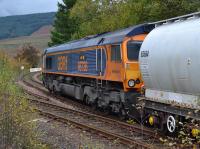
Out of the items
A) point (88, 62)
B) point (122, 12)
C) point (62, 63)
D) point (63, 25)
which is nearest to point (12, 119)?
point (88, 62)

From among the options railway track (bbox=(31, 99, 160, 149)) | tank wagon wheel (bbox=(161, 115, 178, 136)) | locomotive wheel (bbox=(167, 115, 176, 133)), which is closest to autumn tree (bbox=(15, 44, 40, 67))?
railway track (bbox=(31, 99, 160, 149))

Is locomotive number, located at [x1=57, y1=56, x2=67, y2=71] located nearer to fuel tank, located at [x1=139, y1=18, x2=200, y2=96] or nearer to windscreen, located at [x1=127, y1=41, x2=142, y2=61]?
windscreen, located at [x1=127, y1=41, x2=142, y2=61]

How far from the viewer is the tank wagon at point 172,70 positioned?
36.8ft

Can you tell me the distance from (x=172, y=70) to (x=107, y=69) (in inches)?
252

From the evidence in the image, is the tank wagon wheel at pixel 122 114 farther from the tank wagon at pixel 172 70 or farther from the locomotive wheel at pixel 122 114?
the tank wagon at pixel 172 70

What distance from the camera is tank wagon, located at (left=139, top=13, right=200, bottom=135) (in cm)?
1122

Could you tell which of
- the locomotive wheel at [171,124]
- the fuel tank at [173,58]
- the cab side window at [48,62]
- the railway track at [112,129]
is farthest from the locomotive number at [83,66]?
the locomotive wheel at [171,124]

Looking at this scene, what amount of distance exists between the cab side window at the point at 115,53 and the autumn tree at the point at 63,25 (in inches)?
1685

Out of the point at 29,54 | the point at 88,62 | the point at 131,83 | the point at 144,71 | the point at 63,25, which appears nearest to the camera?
the point at 144,71

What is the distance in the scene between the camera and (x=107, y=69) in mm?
18344

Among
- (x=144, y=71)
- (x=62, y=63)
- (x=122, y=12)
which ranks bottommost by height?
(x=144, y=71)

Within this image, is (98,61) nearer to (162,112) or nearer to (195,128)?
(162,112)

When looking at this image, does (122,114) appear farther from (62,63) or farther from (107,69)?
(62,63)

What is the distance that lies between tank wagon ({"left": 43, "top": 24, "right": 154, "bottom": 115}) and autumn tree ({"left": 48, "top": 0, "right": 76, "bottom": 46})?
3466cm
